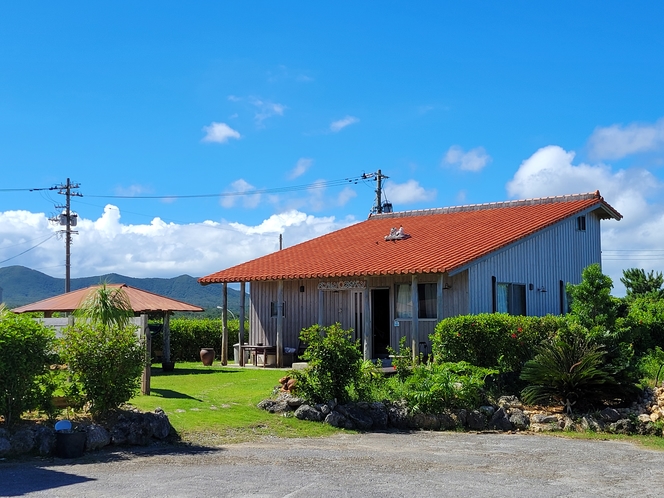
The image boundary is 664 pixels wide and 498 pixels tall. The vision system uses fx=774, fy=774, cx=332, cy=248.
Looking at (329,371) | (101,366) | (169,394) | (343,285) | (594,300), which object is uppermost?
(343,285)

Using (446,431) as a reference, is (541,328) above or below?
above

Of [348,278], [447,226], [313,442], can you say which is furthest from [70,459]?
[447,226]

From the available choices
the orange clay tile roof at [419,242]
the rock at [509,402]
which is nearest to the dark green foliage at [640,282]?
the orange clay tile roof at [419,242]

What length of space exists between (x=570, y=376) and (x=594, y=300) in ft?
7.54

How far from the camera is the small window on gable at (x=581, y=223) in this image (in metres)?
26.0

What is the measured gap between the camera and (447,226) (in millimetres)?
25750

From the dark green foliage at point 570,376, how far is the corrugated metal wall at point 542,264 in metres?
4.91

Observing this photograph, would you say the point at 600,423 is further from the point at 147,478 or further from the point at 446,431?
the point at 147,478

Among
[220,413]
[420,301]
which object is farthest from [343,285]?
[220,413]

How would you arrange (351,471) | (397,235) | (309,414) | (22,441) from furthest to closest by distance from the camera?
(397,235), (309,414), (22,441), (351,471)

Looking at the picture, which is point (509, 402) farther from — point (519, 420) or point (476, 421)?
point (476, 421)

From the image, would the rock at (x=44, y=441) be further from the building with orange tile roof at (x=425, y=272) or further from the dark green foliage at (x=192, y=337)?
the dark green foliage at (x=192, y=337)

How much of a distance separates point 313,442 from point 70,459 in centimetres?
378

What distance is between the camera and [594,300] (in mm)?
16641
